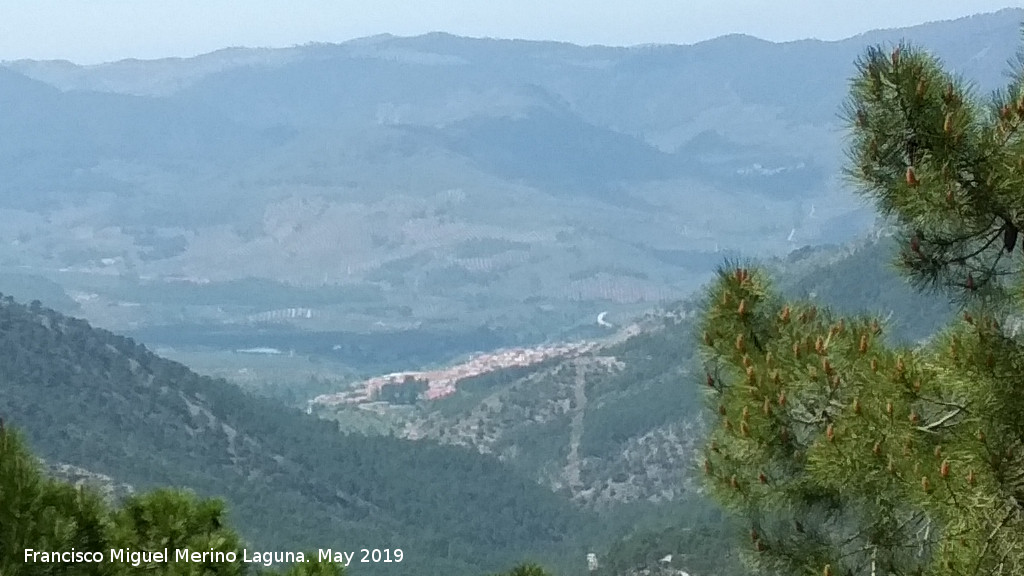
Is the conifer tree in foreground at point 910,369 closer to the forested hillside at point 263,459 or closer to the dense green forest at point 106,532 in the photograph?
the dense green forest at point 106,532

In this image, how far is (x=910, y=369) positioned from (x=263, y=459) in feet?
145

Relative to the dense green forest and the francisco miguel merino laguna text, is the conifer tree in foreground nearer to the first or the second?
the dense green forest

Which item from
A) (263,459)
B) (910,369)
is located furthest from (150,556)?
(263,459)

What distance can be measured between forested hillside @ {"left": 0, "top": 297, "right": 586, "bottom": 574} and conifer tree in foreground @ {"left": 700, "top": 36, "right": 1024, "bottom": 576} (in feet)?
82.2

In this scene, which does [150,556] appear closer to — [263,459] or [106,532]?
[106,532]

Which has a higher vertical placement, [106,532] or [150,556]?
[106,532]

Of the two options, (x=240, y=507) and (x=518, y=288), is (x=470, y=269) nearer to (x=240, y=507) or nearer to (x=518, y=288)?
(x=518, y=288)

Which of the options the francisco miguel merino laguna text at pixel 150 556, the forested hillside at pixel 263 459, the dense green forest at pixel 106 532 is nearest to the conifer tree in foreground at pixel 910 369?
the dense green forest at pixel 106 532

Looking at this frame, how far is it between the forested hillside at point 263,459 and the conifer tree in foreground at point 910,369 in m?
25.0

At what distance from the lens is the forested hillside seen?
36.6m

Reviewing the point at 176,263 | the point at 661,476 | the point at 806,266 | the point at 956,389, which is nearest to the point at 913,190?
the point at 956,389

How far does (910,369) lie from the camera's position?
17.1 feet

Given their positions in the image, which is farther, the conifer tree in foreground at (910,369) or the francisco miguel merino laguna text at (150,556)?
the francisco miguel merino laguna text at (150,556)

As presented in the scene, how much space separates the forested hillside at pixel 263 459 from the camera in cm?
3656
